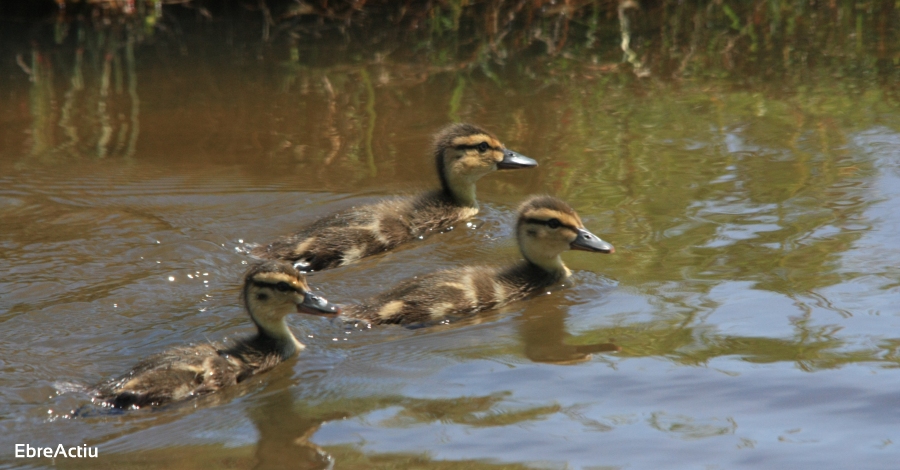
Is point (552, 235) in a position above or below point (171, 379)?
above

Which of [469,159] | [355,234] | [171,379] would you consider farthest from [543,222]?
[171,379]

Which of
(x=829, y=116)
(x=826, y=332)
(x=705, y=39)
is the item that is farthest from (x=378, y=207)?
(x=705, y=39)

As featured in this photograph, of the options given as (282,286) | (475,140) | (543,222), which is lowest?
(282,286)

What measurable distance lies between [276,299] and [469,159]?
2.07m

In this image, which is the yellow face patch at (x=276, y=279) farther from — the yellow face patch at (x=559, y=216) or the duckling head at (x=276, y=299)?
the yellow face patch at (x=559, y=216)

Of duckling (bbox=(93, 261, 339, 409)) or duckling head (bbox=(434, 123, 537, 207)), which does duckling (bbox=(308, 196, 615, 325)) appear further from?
duckling head (bbox=(434, 123, 537, 207))

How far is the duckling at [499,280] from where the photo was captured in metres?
4.81

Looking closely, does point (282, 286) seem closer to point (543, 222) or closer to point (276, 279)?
point (276, 279)

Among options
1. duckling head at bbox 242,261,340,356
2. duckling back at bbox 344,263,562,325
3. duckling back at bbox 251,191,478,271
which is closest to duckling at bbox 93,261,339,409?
duckling head at bbox 242,261,340,356

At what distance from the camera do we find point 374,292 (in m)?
5.25

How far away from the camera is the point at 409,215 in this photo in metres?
6.01

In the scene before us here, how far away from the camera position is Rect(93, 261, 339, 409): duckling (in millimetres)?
4020

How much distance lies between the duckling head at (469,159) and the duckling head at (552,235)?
3.39 ft

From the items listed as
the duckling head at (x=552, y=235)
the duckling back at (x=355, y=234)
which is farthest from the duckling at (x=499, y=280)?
the duckling back at (x=355, y=234)
